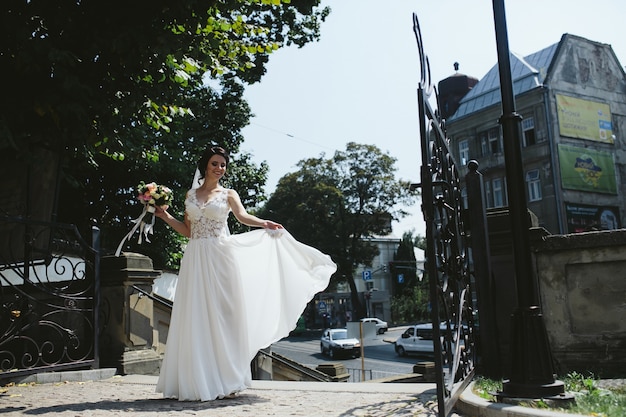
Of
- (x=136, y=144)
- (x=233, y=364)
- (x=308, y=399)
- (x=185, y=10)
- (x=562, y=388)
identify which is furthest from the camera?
(x=136, y=144)

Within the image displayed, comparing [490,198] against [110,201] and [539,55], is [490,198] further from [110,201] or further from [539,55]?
[110,201]

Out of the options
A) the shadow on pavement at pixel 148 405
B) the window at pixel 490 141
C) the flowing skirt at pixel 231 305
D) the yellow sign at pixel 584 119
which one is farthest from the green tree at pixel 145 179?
the yellow sign at pixel 584 119

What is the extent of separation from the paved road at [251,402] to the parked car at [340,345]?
93.9 ft

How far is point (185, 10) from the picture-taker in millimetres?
7246

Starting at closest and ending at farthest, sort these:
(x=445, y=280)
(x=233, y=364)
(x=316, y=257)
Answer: (x=445, y=280)
(x=233, y=364)
(x=316, y=257)

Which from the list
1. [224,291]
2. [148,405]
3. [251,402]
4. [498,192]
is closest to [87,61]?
[224,291]

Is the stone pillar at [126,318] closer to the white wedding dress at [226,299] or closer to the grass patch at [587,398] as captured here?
the white wedding dress at [226,299]

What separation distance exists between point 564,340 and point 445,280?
2338 mm

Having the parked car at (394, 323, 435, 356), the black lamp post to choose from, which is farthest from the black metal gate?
the parked car at (394, 323, 435, 356)

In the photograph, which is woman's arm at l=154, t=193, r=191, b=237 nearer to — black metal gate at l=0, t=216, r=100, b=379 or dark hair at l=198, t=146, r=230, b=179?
dark hair at l=198, t=146, r=230, b=179

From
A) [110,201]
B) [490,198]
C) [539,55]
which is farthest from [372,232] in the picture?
[110,201]

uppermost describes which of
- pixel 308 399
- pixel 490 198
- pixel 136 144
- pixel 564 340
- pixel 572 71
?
pixel 572 71

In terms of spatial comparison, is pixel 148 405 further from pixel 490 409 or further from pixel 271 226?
pixel 490 409

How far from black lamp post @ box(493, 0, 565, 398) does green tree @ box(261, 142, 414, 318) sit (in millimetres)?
47876
